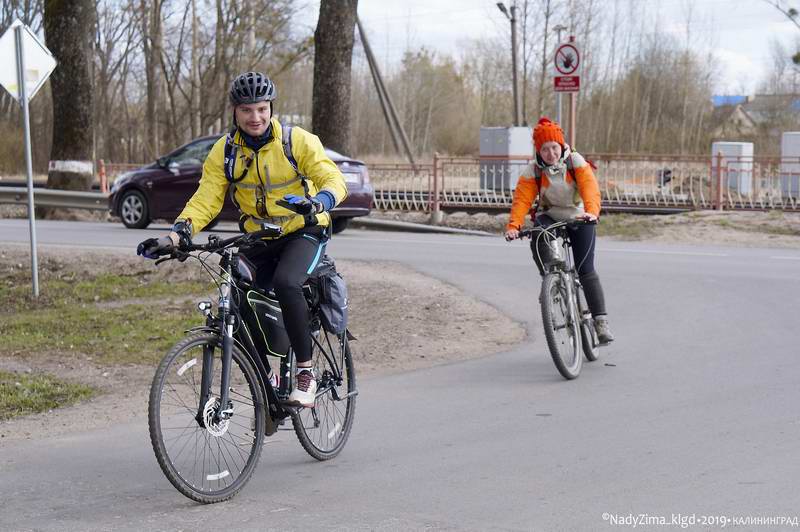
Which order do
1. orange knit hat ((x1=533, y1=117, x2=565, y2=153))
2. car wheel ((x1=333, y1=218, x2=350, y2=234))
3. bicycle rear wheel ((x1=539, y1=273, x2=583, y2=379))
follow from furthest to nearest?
car wheel ((x1=333, y1=218, x2=350, y2=234)) → orange knit hat ((x1=533, y1=117, x2=565, y2=153)) → bicycle rear wheel ((x1=539, y1=273, x2=583, y2=379))

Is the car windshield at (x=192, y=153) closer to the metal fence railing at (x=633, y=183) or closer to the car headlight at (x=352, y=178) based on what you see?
the car headlight at (x=352, y=178)

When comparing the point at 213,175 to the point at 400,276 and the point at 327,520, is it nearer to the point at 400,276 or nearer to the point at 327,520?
the point at 327,520

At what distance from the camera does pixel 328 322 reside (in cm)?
574

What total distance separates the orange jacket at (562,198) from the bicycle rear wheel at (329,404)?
2471 millimetres

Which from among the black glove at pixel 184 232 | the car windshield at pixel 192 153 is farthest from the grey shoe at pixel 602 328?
the car windshield at pixel 192 153

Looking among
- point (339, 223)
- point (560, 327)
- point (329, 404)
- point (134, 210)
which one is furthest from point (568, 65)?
point (329, 404)

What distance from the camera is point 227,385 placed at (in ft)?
16.7

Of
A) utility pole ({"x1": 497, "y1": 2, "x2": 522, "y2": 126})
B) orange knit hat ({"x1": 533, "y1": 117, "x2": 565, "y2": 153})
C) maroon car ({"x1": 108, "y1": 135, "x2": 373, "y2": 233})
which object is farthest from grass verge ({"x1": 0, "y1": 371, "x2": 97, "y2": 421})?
utility pole ({"x1": 497, "y1": 2, "x2": 522, "y2": 126})

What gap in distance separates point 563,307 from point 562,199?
80 centimetres

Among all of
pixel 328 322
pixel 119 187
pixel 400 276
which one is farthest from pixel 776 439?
pixel 119 187

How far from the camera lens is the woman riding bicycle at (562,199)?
8.21 metres

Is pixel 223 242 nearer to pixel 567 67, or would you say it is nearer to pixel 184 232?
pixel 184 232

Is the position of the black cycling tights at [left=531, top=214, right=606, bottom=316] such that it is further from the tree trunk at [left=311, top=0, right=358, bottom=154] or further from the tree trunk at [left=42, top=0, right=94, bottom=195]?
the tree trunk at [left=42, top=0, right=94, bottom=195]

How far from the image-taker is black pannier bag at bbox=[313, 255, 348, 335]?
18.8 ft
